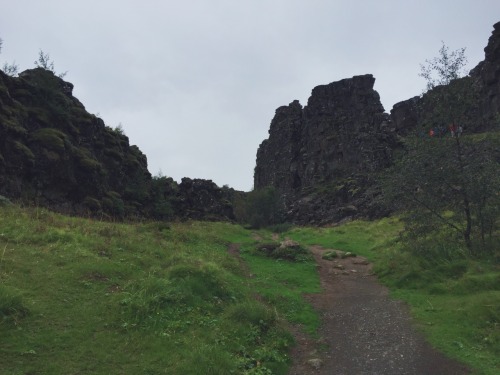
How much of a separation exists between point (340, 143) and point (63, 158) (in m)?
66.3

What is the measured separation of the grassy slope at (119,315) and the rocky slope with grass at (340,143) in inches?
1957

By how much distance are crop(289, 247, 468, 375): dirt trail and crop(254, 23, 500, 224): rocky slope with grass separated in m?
45.2

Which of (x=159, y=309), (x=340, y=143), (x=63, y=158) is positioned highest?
(x=340, y=143)

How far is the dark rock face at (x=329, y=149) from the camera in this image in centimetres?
7762

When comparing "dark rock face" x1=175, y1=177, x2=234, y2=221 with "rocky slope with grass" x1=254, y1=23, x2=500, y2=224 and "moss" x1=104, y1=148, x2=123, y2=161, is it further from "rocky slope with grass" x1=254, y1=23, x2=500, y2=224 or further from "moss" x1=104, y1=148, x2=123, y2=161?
"moss" x1=104, y1=148, x2=123, y2=161

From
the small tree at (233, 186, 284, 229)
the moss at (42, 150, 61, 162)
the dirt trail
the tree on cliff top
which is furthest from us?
the small tree at (233, 186, 284, 229)

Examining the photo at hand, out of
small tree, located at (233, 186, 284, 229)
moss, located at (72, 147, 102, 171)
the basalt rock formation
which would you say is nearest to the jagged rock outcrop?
the basalt rock formation

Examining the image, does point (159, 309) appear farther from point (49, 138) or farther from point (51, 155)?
point (49, 138)

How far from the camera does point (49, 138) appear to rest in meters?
45.0

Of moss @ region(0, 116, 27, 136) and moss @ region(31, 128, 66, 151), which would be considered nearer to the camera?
moss @ region(0, 116, 27, 136)

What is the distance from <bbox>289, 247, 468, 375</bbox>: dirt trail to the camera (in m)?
10.0

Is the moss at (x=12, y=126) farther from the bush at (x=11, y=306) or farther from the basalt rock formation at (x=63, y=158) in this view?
the bush at (x=11, y=306)

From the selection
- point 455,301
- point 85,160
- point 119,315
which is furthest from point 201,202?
point 119,315

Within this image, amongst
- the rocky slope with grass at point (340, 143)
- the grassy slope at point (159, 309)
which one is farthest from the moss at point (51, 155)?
the rocky slope with grass at point (340, 143)
